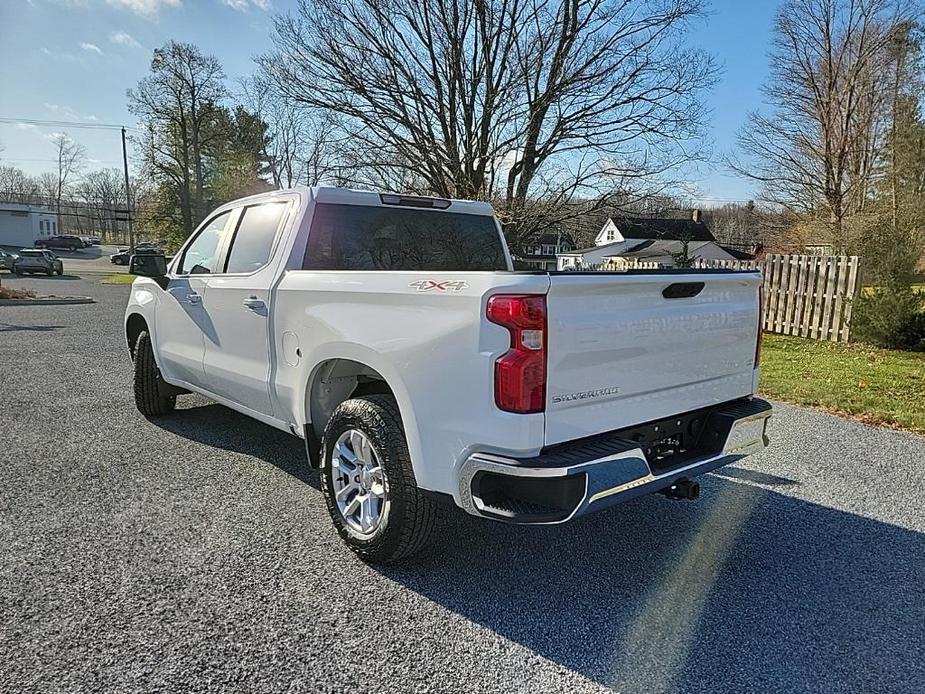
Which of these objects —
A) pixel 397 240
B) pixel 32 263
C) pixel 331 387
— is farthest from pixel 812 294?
pixel 32 263

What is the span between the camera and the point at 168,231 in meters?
44.0

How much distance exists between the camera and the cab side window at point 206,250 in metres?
4.82

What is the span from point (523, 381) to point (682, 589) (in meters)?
1.43

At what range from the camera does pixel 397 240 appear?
4.28 meters

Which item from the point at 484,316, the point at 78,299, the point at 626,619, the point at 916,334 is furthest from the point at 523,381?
the point at 78,299

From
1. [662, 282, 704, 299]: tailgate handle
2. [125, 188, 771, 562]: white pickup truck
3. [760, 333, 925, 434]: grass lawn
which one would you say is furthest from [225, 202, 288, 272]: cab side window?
A: [760, 333, 925, 434]: grass lawn

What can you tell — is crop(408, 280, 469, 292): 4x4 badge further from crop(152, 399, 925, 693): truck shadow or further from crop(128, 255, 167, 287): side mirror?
crop(128, 255, 167, 287): side mirror

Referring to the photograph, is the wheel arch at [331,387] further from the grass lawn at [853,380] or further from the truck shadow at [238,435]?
the grass lawn at [853,380]

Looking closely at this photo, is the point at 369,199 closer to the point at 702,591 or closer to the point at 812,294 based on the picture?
the point at 702,591

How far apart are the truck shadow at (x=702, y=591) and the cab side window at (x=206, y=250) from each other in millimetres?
1928

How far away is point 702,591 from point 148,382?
4.94m

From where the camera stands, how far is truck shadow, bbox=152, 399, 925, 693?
2.44 metres

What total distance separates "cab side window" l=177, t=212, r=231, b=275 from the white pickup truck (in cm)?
28

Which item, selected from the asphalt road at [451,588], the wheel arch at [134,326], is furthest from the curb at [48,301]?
the asphalt road at [451,588]
